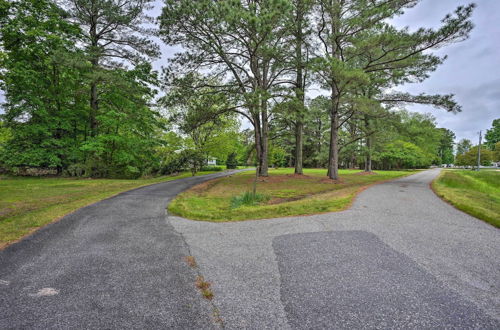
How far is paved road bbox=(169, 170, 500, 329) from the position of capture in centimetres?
229

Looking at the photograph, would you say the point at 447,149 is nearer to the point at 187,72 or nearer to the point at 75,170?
the point at 187,72

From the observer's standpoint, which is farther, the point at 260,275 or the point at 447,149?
the point at 447,149

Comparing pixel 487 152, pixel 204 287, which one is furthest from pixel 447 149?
pixel 204 287

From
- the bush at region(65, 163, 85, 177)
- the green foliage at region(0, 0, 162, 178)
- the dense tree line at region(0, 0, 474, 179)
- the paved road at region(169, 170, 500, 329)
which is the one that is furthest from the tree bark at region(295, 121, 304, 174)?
the bush at region(65, 163, 85, 177)

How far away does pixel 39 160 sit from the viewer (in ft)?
53.1

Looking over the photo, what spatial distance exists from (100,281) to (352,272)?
12.4 feet

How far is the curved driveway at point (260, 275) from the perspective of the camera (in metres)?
2.29

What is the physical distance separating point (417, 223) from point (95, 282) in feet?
24.0

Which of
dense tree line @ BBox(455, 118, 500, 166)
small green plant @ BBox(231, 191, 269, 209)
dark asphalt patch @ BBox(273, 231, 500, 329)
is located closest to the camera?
dark asphalt patch @ BBox(273, 231, 500, 329)

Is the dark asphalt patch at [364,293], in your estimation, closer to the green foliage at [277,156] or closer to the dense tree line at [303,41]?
the dense tree line at [303,41]

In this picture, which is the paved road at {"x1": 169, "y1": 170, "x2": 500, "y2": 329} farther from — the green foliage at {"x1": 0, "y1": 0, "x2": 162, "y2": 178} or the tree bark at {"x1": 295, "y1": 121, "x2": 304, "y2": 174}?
the green foliage at {"x1": 0, "y1": 0, "x2": 162, "y2": 178}

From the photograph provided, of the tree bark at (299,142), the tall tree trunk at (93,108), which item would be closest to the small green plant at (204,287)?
the tree bark at (299,142)

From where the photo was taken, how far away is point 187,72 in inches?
588

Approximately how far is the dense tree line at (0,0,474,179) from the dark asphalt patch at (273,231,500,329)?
10189 millimetres
